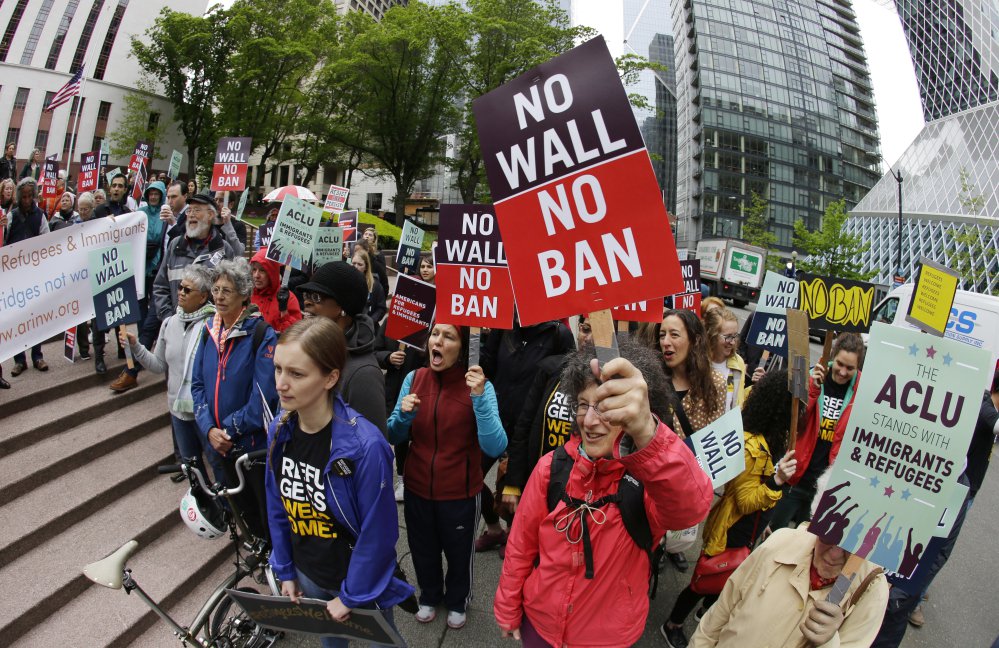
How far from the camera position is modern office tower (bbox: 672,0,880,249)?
82.7 metres

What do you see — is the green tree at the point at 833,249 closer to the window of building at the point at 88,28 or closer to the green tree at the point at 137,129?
the green tree at the point at 137,129

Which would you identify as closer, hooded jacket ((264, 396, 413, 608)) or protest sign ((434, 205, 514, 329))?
hooded jacket ((264, 396, 413, 608))

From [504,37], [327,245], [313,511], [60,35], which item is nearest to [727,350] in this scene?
[313,511]

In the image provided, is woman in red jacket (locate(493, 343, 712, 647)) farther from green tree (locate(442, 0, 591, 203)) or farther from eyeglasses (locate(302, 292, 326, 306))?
green tree (locate(442, 0, 591, 203))

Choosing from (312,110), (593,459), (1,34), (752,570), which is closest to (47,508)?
(593,459)

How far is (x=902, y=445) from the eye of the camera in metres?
2.21

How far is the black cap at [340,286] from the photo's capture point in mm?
3432

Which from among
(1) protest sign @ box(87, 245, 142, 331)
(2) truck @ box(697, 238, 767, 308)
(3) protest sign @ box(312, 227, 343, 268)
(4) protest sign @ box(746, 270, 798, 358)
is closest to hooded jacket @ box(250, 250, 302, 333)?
(1) protest sign @ box(87, 245, 142, 331)

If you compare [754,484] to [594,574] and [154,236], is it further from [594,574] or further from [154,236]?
[154,236]

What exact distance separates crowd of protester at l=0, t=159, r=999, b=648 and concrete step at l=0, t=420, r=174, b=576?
0.75 m

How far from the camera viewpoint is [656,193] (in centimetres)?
167

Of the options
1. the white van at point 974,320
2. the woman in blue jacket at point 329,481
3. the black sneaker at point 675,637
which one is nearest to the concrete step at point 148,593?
the woman in blue jacket at point 329,481

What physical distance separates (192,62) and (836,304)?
3770 cm

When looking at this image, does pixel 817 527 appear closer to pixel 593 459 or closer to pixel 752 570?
pixel 752 570
